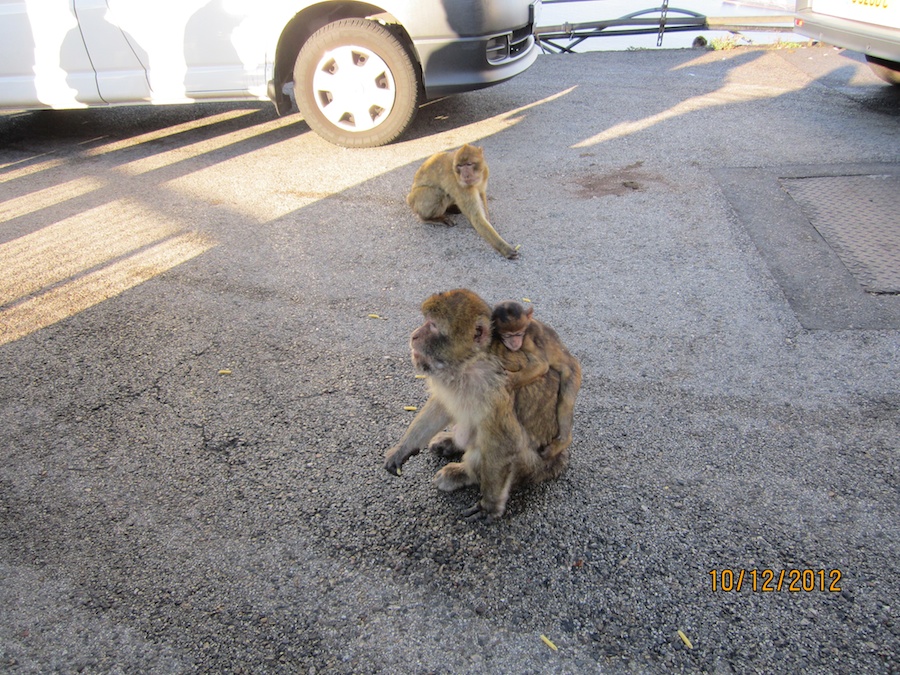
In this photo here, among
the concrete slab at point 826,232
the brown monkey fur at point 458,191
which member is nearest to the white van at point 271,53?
the brown monkey fur at point 458,191

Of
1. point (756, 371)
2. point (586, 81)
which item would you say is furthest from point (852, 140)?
point (756, 371)

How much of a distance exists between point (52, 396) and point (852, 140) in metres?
6.84

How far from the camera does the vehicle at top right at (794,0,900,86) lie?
6027mm

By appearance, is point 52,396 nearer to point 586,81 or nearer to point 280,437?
point 280,437

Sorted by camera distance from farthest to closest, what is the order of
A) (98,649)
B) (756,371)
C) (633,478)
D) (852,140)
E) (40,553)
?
(852,140)
(756,371)
(633,478)
(40,553)
(98,649)

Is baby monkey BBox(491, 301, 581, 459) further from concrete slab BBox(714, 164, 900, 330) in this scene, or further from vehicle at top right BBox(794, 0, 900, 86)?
vehicle at top right BBox(794, 0, 900, 86)

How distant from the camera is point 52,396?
11.9 ft

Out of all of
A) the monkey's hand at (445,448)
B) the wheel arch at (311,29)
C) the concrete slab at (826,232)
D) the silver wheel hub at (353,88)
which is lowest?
the monkey's hand at (445,448)

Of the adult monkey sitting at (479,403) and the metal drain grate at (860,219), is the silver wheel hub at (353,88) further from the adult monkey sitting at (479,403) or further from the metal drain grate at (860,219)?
the adult monkey sitting at (479,403)

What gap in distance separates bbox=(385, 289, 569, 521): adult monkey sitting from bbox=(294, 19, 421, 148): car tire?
426 centimetres

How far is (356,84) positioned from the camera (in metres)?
6.35

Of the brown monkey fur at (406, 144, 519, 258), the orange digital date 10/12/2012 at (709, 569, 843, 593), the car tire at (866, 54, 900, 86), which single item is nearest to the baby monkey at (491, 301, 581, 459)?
the orange digital date 10/12/2012 at (709, 569, 843, 593)

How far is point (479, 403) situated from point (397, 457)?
1.65 feet

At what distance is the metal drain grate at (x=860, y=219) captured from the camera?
168 inches
